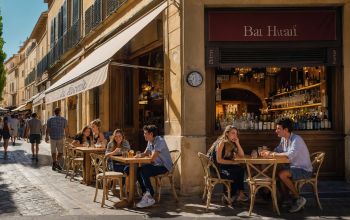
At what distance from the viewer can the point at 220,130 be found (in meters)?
9.79

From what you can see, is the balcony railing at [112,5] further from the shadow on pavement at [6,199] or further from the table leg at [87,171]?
the shadow on pavement at [6,199]

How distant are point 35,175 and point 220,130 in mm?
5191

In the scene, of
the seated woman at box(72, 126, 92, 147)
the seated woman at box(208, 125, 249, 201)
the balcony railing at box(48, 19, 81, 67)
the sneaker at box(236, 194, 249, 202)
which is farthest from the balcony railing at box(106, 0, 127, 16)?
the sneaker at box(236, 194, 249, 202)

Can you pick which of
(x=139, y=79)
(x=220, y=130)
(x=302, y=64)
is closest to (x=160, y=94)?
(x=139, y=79)

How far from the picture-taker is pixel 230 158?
25.7ft

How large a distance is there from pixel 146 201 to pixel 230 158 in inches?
58.6

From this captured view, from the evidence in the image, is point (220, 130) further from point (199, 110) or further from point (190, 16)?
point (190, 16)

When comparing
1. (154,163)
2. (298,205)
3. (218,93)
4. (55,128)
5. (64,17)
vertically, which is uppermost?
(64,17)

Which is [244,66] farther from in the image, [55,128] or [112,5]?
[55,128]

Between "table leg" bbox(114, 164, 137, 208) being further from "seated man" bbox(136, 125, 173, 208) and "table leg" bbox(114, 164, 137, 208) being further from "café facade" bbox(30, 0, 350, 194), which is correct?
"café facade" bbox(30, 0, 350, 194)

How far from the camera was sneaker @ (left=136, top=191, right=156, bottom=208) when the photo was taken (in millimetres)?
7789

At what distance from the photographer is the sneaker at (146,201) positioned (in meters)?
7.79

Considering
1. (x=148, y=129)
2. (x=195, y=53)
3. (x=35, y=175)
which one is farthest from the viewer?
(x=35, y=175)

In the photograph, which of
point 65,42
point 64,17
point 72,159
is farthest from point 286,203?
point 64,17
